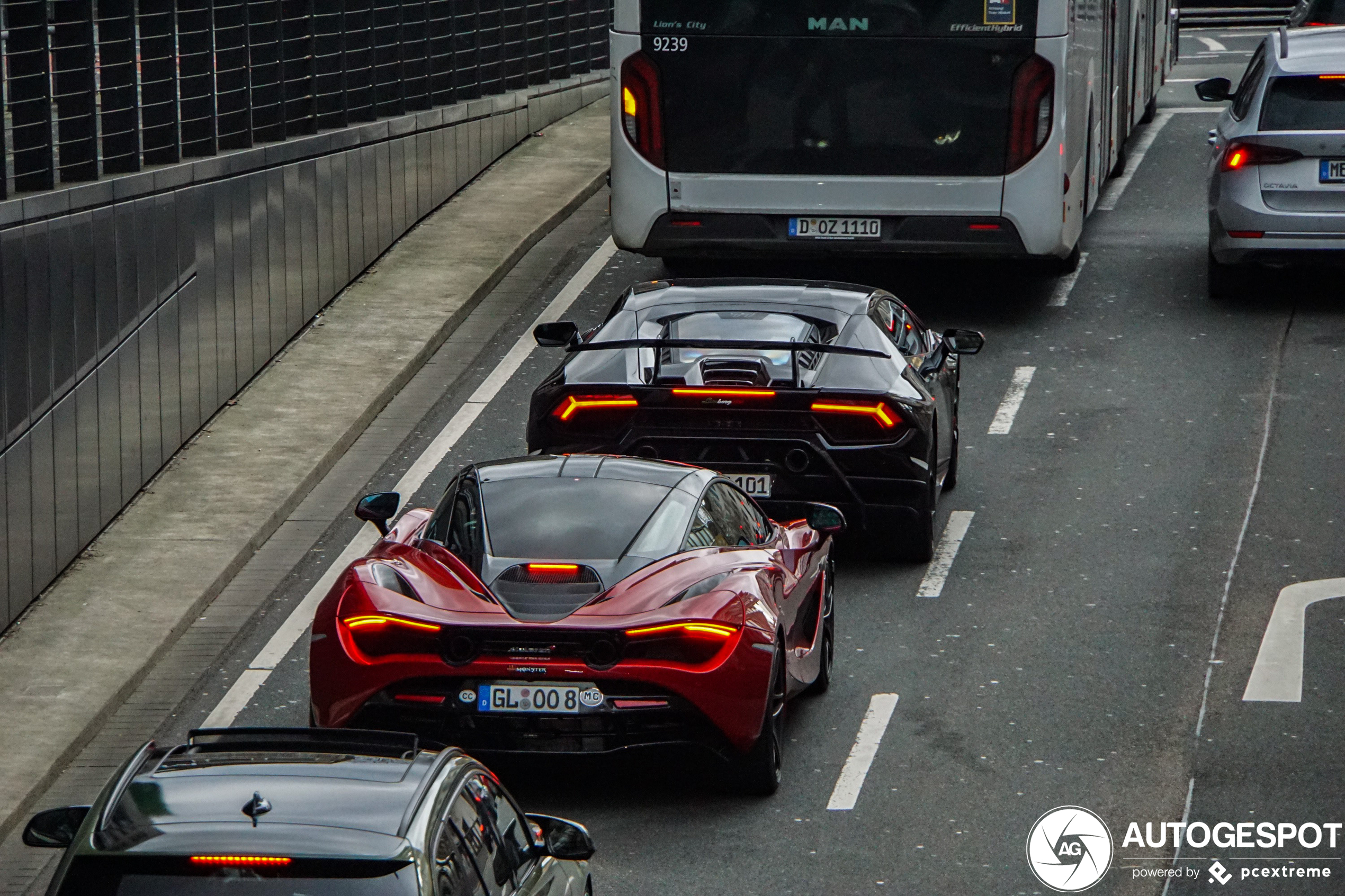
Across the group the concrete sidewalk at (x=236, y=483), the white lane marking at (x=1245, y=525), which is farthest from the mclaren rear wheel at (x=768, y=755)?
the concrete sidewalk at (x=236, y=483)

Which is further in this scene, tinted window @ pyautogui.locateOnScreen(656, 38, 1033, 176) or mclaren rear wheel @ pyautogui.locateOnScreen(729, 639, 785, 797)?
tinted window @ pyautogui.locateOnScreen(656, 38, 1033, 176)

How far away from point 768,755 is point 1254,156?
9.92 m

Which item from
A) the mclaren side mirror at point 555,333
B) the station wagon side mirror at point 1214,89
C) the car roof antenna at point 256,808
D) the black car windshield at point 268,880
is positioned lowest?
the mclaren side mirror at point 555,333

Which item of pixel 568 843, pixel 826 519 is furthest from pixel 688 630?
pixel 568 843

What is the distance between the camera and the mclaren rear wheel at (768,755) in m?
8.80

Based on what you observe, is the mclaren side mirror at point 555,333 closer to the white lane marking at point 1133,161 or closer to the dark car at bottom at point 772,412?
the dark car at bottom at point 772,412

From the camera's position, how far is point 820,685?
10359 mm

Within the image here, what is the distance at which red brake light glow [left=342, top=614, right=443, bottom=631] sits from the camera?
335 inches

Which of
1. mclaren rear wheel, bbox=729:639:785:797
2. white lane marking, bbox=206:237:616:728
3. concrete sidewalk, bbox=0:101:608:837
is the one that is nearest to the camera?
mclaren rear wheel, bbox=729:639:785:797

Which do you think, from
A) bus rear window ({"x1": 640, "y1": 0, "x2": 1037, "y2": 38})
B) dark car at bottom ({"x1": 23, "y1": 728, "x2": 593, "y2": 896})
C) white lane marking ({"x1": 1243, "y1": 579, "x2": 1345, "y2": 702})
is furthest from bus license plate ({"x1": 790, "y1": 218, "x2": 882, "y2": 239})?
dark car at bottom ({"x1": 23, "y1": 728, "x2": 593, "y2": 896})

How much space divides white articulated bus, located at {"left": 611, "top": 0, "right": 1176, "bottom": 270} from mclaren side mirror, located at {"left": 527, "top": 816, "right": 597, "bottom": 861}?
11093mm

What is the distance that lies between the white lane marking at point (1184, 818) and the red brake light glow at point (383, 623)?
2815 millimetres

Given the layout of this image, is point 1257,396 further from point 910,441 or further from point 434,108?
point 434,108

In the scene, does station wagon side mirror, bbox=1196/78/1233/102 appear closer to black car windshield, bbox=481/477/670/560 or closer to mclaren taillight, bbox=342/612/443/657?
black car windshield, bbox=481/477/670/560
